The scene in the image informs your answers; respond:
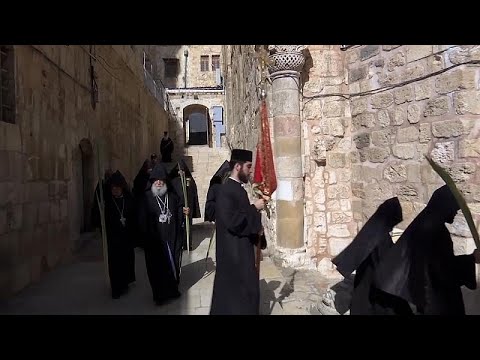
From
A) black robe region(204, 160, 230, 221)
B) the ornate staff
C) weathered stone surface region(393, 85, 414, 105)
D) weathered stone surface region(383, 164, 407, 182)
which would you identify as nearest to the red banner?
the ornate staff

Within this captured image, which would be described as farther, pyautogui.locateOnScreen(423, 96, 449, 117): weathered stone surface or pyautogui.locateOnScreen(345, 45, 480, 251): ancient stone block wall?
pyautogui.locateOnScreen(423, 96, 449, 117): weathered stone surface

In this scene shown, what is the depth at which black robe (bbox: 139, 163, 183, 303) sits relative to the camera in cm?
419

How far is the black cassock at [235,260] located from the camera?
309 cm

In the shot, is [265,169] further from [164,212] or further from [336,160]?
[164,212]

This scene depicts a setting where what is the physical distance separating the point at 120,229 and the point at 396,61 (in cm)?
412

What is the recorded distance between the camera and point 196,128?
32531mm

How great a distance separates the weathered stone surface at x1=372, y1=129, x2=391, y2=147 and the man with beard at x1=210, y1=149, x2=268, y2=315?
217 centimetres

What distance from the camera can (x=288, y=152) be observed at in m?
4.97

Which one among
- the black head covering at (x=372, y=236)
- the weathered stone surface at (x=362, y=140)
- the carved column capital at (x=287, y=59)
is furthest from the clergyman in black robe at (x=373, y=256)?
the carved column capital at (x=287, y=59)

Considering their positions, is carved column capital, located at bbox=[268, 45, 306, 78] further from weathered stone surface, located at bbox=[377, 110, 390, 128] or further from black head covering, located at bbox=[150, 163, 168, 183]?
black head covering, located at bbox=[150, 163, 168, 183]

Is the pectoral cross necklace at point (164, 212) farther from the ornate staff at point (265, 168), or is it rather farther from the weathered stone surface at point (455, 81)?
the weathered stone surface at point (455, 81)

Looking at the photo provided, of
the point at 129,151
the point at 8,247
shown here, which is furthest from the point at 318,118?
the point at 129,151

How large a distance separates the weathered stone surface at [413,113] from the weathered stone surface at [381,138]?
33 centimetres
